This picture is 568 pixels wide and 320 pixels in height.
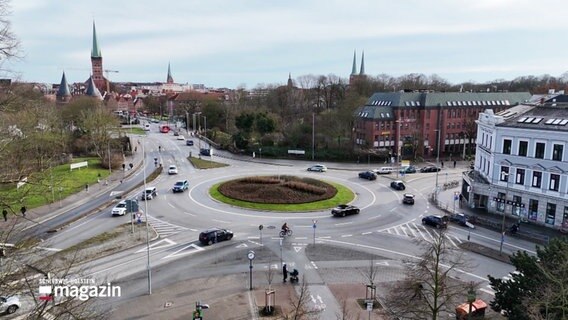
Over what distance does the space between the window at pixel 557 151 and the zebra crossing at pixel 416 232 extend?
42.1ft

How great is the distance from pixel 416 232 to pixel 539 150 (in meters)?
15.2

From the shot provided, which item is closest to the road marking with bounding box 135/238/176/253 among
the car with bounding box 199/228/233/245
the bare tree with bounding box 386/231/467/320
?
the car with bounding box 199/228/233/245

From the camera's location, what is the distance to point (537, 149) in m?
41.1

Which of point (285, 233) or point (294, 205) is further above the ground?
point (294, 205)

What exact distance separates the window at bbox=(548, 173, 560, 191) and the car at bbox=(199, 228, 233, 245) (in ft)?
100

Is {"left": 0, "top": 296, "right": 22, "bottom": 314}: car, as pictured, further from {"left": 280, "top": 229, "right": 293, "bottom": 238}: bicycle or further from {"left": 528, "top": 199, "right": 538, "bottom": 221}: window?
{"left": 528, "top": 199, "right": 538, "bottom": 221}: window

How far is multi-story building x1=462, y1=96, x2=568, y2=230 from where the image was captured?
1550 inches

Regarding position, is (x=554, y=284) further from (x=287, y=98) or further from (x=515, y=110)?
(x=287, y=98)

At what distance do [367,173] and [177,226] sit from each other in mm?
31288

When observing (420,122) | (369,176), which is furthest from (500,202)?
(420,122)

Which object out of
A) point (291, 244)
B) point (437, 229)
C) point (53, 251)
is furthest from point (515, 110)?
point (53, 251)

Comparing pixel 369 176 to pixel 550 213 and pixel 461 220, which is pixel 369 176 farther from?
pixel 550 213

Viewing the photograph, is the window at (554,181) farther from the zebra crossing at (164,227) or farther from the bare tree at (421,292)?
the zebra crossing at (164,227)

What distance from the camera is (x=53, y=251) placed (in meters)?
31.6
